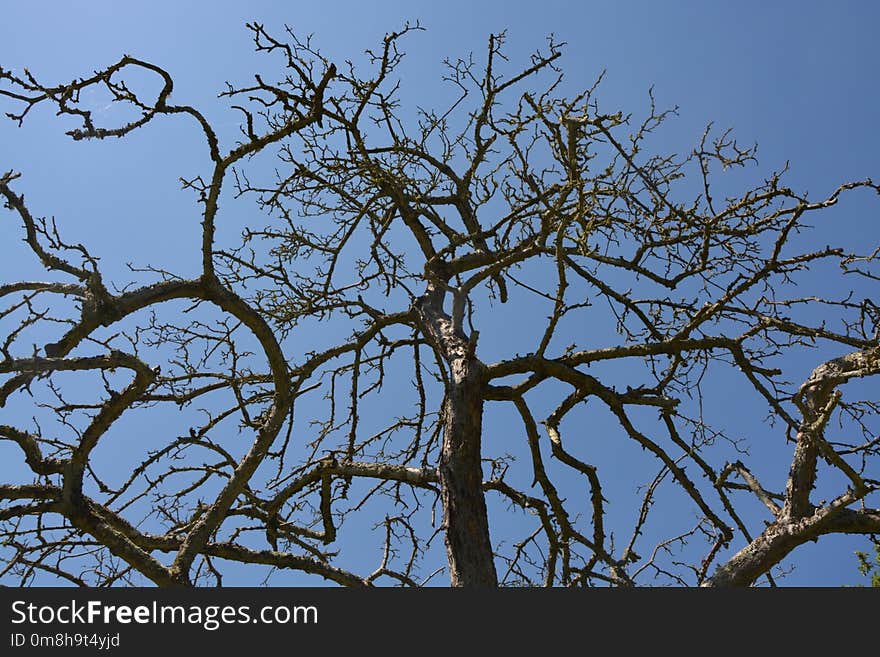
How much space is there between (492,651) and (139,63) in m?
3.49

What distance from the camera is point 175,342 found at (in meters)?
6.28

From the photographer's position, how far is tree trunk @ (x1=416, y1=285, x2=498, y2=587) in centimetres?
488

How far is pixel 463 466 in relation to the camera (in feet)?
17.4

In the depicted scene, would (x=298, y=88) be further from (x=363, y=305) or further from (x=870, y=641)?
(x=870, y=641)

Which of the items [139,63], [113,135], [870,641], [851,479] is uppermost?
[139,63]

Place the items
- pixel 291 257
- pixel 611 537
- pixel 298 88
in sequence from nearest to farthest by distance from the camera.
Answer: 1. pixel 298 88
2. pixel 611 537
3. pixel 291 257

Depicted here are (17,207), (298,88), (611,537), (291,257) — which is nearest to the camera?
(17,207)

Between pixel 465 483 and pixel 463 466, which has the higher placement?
pixel 463 466

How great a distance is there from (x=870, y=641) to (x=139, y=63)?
15.8ft

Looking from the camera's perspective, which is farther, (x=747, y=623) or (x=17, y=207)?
(x=747, y=623)

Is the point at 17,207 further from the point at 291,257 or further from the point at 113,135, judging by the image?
the point at 291,257

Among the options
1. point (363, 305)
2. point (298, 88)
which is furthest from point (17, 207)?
point (363, 305)

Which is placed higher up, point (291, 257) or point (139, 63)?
point (291, 257)

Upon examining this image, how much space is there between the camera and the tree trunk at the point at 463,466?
16.0ft
